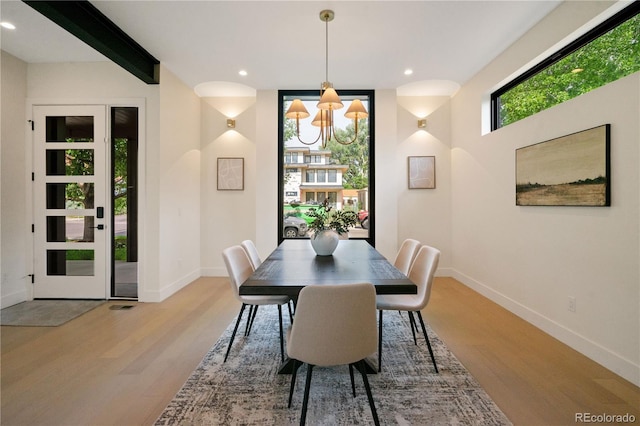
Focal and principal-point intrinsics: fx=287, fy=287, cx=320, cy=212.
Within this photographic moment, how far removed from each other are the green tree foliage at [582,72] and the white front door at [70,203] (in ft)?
16.2

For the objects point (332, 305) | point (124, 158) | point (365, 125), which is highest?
point (365, 125)

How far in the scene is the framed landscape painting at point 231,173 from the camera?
4688mm

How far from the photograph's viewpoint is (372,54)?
3379 mm

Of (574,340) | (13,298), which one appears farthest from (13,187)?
(574,340)

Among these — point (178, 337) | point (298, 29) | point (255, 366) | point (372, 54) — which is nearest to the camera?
point (255, 366)

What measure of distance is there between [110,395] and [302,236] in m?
3.21

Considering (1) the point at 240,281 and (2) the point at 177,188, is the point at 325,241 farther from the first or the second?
(2) the point at 177,188

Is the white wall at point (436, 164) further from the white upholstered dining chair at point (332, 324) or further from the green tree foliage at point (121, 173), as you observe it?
the green tree foliage at point (121, 173)

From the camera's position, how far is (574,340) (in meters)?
2.38

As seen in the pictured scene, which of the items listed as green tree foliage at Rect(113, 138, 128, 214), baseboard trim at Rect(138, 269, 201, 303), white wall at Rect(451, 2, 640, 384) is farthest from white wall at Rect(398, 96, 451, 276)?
green tree foliage at Rect(113, 138, 128, 214)

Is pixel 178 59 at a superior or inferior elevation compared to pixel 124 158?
superior

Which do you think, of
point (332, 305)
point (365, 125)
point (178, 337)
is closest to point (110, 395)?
point (178, 337)

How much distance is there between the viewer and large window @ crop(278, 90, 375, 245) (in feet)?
15.2

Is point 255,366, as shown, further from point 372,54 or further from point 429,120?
point 429,120
